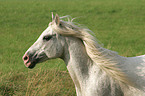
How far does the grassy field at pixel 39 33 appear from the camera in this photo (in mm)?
5281

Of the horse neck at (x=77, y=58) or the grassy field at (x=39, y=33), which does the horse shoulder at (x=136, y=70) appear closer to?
the horse neck at (x=77, y=58)

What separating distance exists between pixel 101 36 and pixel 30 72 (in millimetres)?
6835

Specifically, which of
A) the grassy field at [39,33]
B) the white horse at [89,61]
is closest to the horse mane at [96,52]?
the white horse at [89,61]

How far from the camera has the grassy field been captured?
5.28 metres

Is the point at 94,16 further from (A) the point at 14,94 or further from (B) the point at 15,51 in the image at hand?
(A) the point at 14,94

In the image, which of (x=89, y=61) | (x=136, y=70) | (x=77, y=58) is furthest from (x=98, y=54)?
(x=136, y=70)

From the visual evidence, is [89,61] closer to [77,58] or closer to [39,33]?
[77,58]

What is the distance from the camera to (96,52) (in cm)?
320

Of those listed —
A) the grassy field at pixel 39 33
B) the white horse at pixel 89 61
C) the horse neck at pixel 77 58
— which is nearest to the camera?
the white horse at pixel 89 61

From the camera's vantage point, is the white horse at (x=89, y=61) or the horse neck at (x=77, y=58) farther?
the horse neck at (x=77, y=58)

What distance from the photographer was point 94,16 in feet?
56.6

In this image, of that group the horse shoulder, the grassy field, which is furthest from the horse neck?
the grassy field

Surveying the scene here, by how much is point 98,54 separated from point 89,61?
172 millimetres

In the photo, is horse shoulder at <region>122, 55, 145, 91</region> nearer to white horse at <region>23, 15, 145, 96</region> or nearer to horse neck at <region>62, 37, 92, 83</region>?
white horse at <region>23, 15, 145, 96</region>
